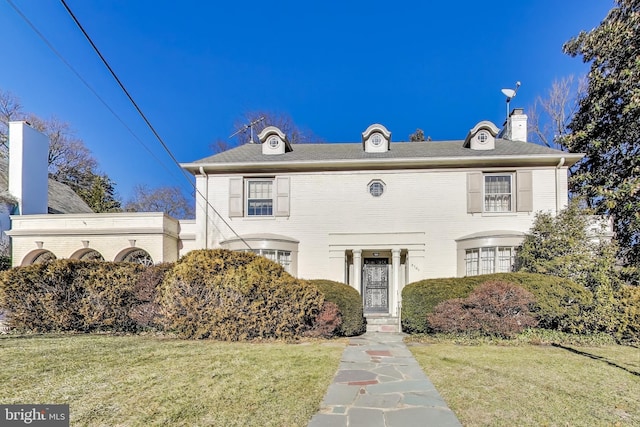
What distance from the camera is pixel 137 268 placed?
8.58 m

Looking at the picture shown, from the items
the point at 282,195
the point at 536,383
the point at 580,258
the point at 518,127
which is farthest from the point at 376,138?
the point at 536,383

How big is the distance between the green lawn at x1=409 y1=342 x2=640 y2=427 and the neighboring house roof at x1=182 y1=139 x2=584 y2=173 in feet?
20.8

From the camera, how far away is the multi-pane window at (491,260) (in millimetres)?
11188

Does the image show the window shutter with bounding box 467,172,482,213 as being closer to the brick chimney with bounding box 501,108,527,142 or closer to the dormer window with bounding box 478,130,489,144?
the dormer window with bounding box 478,130,489,144

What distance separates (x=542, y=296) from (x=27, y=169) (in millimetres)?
18523

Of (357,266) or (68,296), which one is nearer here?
(68,296)

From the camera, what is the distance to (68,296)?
26.8ft

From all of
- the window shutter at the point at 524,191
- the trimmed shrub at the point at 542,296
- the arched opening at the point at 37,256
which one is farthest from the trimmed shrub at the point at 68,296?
the window shutter at the point at 524,191

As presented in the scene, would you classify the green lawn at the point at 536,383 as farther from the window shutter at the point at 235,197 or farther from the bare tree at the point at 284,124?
the bare tree at the point at 284,124

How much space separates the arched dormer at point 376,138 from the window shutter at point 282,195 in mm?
3429

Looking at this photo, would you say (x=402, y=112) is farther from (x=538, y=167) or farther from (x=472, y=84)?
(x=538, y=167)

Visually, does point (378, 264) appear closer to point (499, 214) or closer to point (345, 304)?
point (345, 304)

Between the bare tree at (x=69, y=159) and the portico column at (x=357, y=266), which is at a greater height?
the bare tree at (x=69, y=159)

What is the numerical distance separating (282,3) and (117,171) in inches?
869
